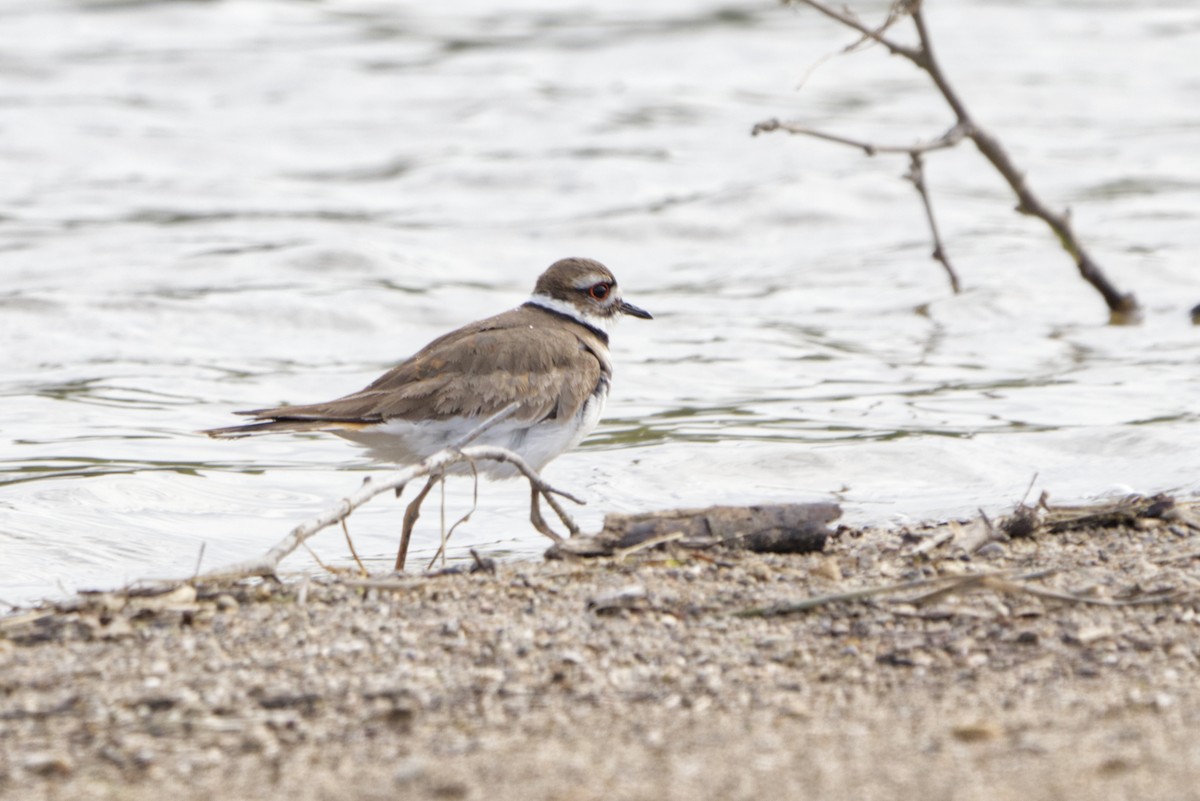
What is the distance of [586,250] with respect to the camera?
12062 mm

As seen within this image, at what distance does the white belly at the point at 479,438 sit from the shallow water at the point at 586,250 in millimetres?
443

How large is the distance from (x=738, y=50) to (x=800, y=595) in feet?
48.7

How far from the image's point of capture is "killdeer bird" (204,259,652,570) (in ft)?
19.5

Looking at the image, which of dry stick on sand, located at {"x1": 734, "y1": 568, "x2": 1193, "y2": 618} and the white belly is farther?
the white belly

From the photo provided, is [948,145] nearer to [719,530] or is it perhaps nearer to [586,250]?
[586,250]

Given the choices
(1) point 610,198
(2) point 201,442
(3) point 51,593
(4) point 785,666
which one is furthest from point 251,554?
(1) point 610,198

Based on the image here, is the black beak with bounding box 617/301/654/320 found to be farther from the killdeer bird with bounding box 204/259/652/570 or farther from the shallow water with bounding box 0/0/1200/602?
the killdeer bird with bounding box 204/259/652/570

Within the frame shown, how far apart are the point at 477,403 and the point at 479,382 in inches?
3.8

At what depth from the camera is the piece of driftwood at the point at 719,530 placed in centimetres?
510

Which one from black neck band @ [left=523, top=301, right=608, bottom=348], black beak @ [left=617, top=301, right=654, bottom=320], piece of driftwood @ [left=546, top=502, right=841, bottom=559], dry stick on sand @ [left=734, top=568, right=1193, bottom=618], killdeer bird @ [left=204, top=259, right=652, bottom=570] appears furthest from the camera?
black beak @ [left=617, top=301, right=654, bottom=320]

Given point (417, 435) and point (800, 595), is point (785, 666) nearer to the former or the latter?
point (800, 595)

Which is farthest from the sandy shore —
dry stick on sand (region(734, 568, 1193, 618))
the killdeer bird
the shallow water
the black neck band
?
the black neck band

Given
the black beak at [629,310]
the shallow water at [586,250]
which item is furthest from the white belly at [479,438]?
the black beak at [629,310]

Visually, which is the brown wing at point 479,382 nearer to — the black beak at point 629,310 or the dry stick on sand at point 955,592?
the black beak at point 629,310
